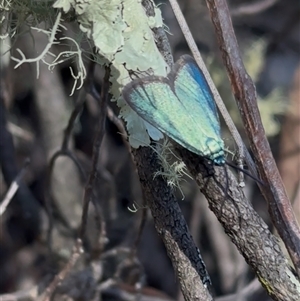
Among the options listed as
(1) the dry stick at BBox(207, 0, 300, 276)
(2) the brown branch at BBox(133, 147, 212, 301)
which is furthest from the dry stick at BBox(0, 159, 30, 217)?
(1) the dry stick at BBox(207, 0, 300, 276)

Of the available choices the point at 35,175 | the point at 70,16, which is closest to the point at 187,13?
the point at 35,175

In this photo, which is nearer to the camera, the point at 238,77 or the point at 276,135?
the point at 238,77

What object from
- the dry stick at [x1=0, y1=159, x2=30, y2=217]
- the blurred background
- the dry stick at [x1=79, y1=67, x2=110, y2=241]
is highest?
the dry stick at [x1=79, y1=67, x2=110, y2=241]

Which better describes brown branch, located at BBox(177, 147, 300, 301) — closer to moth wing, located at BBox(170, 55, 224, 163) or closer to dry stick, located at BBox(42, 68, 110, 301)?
moth wing, located at BBox(170, 55, 224, 163)

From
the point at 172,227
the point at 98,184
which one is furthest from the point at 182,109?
the point at 98,184

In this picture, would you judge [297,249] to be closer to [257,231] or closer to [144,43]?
[257,231]
